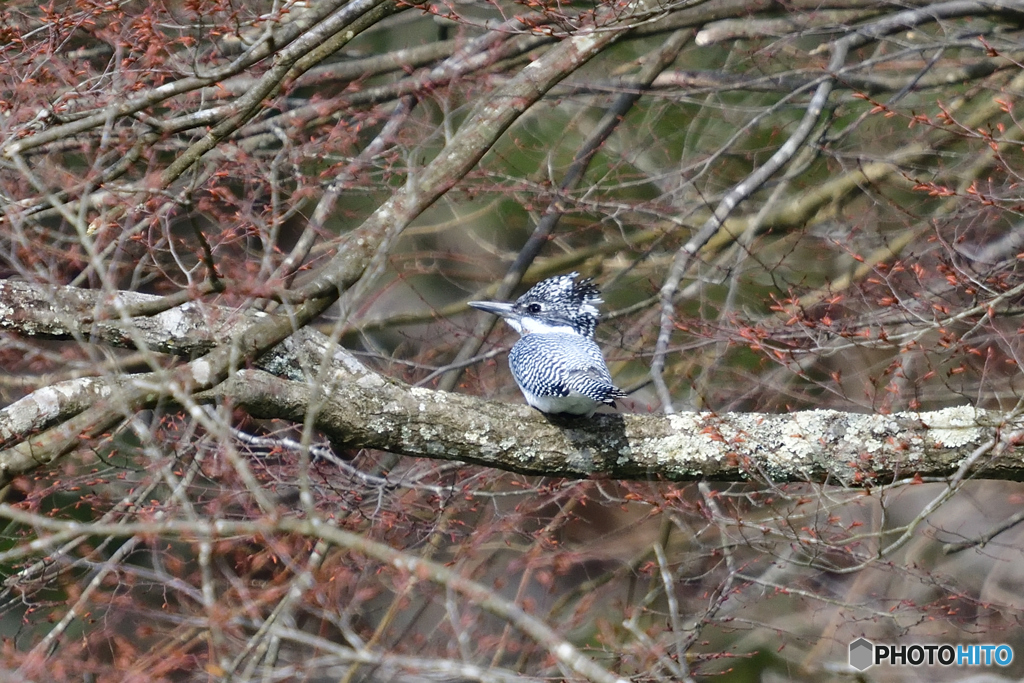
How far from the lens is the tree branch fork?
2.49 m

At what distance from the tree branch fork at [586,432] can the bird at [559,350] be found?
10cm

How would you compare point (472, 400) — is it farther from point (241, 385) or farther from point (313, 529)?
point (313, 529)

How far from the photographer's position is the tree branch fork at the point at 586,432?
2492 millimetres

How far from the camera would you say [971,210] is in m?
3.65

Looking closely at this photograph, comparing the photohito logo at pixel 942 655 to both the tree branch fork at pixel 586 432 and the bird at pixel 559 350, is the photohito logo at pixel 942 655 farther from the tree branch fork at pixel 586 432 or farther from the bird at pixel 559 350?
the bird at pixel 559 350

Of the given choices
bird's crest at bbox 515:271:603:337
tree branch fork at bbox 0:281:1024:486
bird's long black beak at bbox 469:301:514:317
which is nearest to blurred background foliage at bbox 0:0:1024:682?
tree branch fork at bbox 0:281:1024:486

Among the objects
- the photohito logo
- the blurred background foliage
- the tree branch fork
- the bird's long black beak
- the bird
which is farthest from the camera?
the photohito logo

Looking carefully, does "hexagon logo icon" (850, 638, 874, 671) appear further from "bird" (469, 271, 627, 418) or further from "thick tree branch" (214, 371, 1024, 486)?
"bird" (469, 271, 627, 418)

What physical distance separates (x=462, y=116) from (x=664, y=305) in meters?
2.18

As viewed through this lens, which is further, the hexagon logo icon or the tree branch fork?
the hexagon logo icon

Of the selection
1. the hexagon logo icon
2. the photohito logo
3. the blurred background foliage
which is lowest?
the photohito logo

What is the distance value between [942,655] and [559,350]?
2951mm

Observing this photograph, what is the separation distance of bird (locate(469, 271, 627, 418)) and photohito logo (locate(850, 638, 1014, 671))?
6.76 ft

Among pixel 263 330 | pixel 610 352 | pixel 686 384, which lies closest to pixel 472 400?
pixel 263 330
